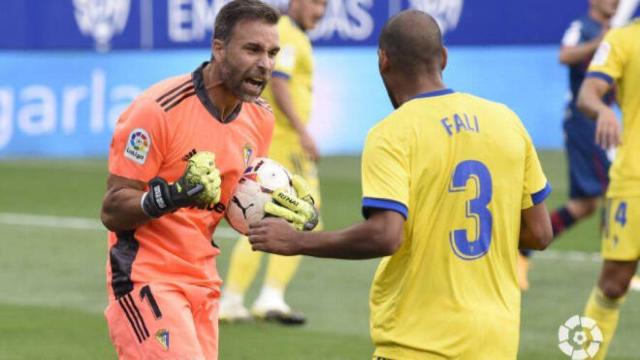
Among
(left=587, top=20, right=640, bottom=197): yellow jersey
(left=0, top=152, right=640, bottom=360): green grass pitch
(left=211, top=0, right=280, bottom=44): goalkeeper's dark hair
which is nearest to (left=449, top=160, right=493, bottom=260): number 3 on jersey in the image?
(left=211, top=0, right=280, bottom=44): goalkeeper's dark hair

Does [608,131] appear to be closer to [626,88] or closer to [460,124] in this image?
[626,88]

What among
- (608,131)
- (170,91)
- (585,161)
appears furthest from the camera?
(585,161)

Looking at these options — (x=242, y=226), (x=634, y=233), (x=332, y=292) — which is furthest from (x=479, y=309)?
(x=332, y=292)

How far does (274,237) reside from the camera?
221 inches

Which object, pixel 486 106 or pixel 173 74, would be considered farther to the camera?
pixel 173 74

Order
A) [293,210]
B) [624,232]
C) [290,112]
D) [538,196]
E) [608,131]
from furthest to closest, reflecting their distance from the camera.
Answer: [290,112] → [624,232] → [608,131] → [293,210] → [538,196]

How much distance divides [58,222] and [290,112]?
5.58 metres

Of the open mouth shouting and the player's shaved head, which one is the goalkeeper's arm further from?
the player's shaved head

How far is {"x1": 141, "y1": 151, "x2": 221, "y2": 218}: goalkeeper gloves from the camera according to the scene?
19.6ft

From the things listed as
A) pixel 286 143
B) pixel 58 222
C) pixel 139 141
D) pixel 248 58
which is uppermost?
pixel 248 58

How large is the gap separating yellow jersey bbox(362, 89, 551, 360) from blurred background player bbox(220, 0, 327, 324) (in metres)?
4.99

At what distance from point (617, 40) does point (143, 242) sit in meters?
3.45

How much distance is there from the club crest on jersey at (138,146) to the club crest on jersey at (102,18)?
49.4ft

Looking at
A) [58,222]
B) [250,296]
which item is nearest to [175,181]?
[250,296]
